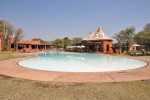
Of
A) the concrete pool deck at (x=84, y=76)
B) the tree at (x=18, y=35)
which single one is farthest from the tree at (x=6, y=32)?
the concrete pool deck at (x=84, y=76)

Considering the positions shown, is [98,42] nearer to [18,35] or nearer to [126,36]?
[126,36]

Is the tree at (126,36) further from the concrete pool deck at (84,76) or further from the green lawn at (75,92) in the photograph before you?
the green lawn at (75,92)

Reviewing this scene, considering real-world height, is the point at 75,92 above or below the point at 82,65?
above

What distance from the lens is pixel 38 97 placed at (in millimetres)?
5023

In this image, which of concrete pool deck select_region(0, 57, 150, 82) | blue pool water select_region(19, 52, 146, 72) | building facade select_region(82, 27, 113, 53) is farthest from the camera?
building facade select_region(82, 27, 113, 53)

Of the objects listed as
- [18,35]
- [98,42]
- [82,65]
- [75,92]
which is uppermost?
[18,35]

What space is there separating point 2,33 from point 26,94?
31993 mm

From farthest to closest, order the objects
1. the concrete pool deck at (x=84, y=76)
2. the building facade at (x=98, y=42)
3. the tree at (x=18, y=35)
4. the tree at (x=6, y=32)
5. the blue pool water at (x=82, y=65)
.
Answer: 1. the tree at (x=18, y=35)
2. the tree at (x=6, y=32)
3. the building facade at (x=98, y=42)
4. the blue pool water at (x=82, y=65)
5. the concrete pool deck at (x=84, y=76)

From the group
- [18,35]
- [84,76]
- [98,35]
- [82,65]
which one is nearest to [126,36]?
[98,35]

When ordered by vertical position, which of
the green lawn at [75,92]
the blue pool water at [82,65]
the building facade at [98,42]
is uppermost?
the building facade at [98,42]

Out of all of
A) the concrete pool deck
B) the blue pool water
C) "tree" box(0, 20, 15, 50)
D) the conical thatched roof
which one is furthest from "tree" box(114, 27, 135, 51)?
the concrete pool deck

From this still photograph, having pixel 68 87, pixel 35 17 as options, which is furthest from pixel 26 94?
pixel 35 17

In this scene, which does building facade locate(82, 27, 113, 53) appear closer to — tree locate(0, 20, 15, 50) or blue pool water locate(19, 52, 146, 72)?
blue pool water locate(19, 52, 146, 72)

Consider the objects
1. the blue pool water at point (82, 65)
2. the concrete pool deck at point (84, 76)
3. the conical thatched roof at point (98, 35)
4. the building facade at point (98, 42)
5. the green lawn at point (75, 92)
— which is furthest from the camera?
the conical thatched roof at point (98, 35)
